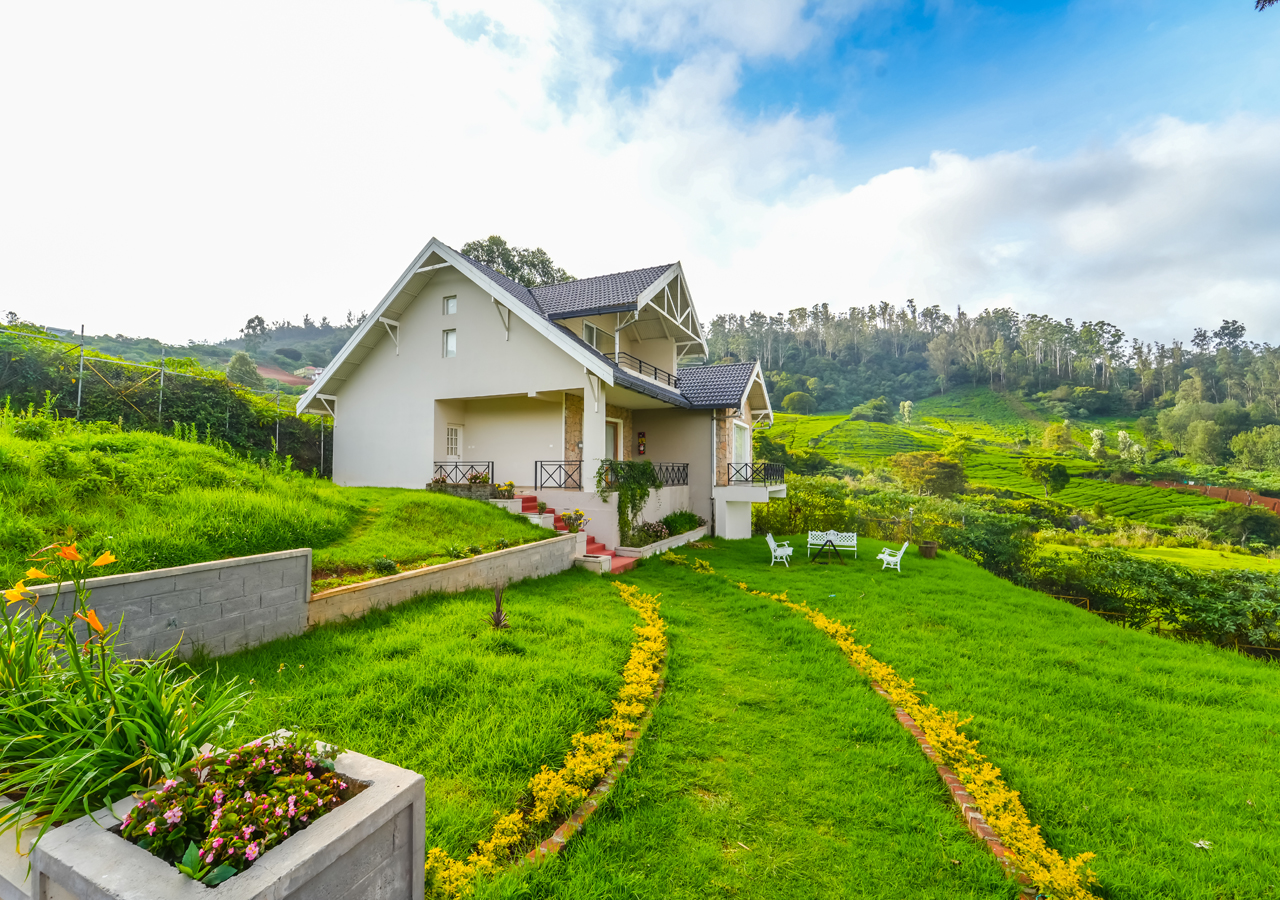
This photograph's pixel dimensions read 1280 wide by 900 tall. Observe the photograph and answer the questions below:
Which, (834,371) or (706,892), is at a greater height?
(834,371)

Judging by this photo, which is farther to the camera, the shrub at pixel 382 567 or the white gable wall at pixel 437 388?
the white gable wall at pixel 437 388

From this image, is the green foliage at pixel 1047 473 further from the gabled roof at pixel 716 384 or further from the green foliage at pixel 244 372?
the green foliage at pixel 244 372

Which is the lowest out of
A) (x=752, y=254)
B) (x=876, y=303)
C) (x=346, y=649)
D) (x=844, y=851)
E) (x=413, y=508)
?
(x=844, y=851)

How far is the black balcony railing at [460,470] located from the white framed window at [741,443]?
8671 mm

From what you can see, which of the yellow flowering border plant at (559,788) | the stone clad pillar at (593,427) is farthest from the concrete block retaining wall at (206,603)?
the stone clad pillar at (593,427)

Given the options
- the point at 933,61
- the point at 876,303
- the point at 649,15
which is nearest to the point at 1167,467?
the point at 933,61

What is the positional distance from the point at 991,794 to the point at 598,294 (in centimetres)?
1390

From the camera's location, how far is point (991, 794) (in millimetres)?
3582

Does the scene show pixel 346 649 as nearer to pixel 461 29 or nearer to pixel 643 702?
pixel 643 702

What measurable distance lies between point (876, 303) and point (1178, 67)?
4962 cm

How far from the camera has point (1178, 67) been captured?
12.1 metres

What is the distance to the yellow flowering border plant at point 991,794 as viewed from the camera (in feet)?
9.43

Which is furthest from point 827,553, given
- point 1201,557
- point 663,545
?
point 1201,557

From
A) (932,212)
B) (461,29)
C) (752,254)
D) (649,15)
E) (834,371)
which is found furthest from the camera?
(834,371)
